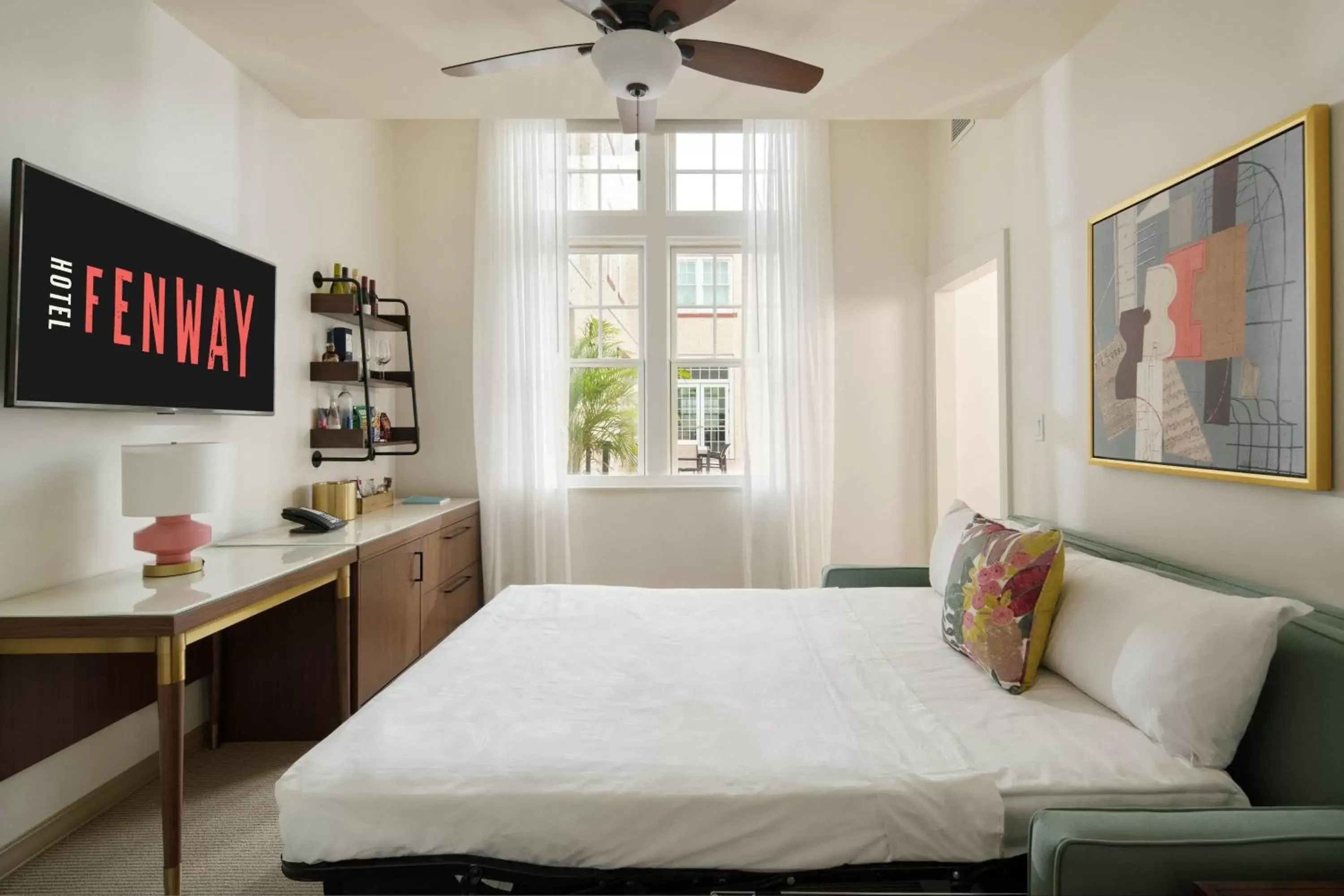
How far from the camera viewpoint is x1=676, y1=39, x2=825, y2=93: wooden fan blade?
2.07 metres

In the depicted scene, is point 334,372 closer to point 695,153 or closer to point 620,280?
point 620,280

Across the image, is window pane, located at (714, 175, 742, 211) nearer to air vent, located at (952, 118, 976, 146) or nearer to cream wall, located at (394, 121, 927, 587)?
cream wall, located at (394, 121, 927, 587)

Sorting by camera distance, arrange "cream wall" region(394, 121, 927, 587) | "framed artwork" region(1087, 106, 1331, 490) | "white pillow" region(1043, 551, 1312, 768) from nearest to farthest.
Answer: "white pillow" region(1043, 551, 1312, 768), "framed artwork" region(1087, 106, 1331, 490), "cream wall" region(394, 121, 927, 587)

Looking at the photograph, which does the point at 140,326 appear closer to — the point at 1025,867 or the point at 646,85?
the point at 646,85

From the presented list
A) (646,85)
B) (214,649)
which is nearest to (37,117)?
(646,85)

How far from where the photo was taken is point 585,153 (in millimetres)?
4312

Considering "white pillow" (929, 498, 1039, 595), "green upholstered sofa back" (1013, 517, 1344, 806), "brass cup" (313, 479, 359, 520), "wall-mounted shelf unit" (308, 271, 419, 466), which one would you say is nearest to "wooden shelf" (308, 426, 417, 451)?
"wall-mounted shelf unit" (308, 271, 419, 466)

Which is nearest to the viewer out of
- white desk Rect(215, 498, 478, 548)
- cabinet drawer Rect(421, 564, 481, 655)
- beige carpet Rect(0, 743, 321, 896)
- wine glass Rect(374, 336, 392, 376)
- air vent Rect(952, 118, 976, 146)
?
beige carpet Rect(0, 743, 321, 896)

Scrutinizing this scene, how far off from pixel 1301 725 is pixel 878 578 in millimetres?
1661

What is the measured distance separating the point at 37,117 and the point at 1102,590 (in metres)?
3.10

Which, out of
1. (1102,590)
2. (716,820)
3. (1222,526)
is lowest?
(716,820)

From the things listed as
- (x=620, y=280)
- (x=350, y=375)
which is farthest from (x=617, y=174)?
(x=350, y=375)

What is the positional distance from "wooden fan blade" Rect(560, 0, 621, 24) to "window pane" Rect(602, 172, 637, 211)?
236 cm

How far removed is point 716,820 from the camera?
1.21 m
